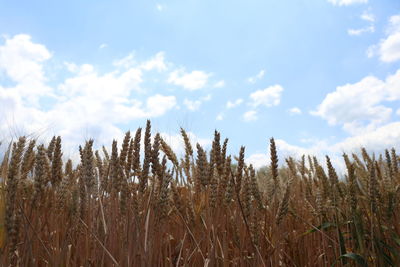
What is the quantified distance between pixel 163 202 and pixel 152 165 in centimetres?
27

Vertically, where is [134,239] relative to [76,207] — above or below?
below

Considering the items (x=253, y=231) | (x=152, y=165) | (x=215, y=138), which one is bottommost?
(x=253, y=231)

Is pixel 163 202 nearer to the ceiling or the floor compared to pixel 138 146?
nearer to the floor

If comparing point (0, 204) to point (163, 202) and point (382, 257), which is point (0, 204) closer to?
point (163, 202)

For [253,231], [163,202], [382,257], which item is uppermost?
[163,202]

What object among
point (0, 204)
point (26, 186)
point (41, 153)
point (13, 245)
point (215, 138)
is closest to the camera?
point (13, 245)

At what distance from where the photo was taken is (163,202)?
5.07 feet

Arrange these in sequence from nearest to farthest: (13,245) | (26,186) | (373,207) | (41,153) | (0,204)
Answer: (13,245) < (0,204) < (41,153) < (373,207) < (26,186)

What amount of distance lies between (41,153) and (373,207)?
163 centimetres

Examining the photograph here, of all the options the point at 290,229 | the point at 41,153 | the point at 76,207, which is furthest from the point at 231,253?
the point at 41,153

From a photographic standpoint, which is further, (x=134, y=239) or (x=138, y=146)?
(x=138, y=146)

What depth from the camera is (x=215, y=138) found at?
1.82 m

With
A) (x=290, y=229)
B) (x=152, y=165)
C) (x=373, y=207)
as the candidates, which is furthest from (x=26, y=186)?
(x=373, y=207)

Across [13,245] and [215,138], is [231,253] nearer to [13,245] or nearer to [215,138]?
[215,138]
